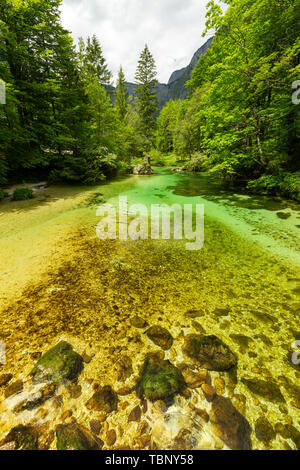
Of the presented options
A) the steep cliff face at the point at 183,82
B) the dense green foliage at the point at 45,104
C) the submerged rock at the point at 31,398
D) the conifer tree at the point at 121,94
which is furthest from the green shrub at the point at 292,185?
the steep cliff face at the point at 183,82

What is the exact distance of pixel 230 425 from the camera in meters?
1.50

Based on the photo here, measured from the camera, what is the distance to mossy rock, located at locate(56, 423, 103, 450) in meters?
1.35

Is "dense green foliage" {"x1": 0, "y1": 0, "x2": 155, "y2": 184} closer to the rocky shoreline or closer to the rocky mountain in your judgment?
the rocky shoreline

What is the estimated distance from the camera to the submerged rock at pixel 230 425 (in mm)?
1404

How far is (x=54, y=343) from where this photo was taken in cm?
218

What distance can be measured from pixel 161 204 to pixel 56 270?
6228mm

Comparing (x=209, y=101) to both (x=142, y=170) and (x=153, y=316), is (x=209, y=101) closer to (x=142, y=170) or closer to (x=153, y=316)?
(x=142, y=170)

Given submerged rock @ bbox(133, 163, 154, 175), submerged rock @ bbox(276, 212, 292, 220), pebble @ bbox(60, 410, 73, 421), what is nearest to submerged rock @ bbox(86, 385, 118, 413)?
pebble @ bbox(60, 410, 73, 421)

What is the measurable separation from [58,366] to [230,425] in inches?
71.9

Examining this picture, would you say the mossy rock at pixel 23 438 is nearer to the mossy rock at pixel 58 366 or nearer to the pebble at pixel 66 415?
the pebble at pixel 66 415

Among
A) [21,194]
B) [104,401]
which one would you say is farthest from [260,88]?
[21,194]

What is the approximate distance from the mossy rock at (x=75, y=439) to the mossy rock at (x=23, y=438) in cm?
18

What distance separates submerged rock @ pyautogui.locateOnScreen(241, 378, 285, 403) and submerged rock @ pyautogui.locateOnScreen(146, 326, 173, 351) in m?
0.89

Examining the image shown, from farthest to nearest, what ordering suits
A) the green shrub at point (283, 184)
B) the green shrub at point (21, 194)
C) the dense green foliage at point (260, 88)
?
the green shrub at point (21, 194) < the green shrub at point (283, 184) < the dense green foliage at point (260, 88)
